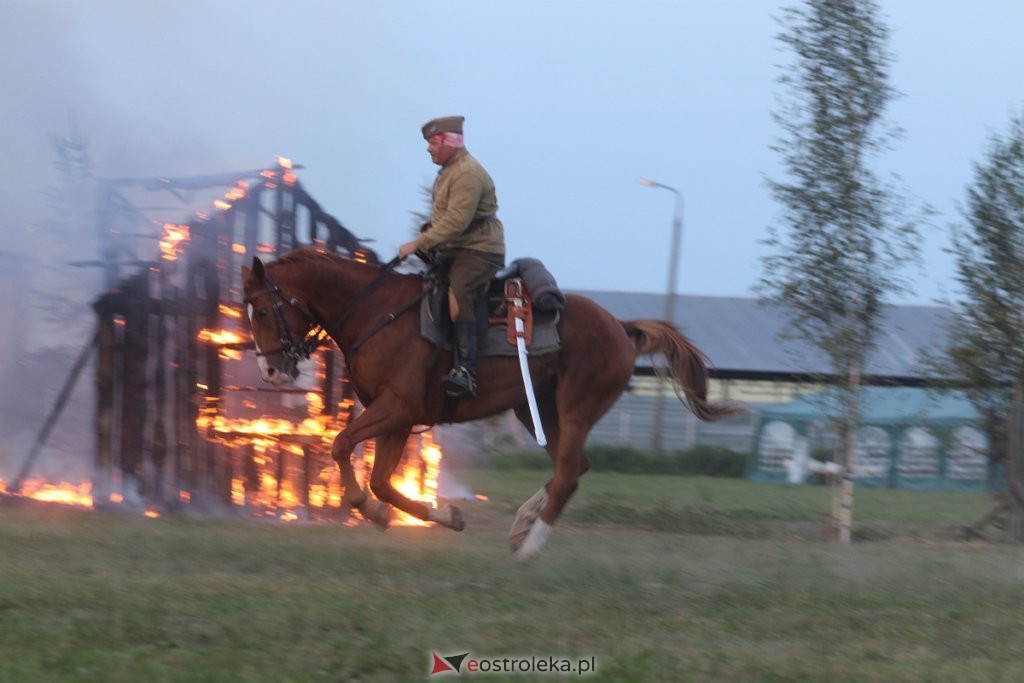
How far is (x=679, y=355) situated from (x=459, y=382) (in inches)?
94.4

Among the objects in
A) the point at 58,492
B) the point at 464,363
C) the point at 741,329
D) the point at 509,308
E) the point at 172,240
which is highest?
the point at 172,240

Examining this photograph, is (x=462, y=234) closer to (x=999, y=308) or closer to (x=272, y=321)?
(x=272, y=321)

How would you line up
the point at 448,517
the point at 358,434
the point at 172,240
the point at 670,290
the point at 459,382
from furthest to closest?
1. the point at 670,290
2. the point at 172,240
3. the point at 448,517
4. the point at 459,382
5. the point at 358,434

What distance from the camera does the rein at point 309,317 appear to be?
9391mm

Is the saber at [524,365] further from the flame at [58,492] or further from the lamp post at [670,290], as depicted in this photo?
the lamp post at [670,290]

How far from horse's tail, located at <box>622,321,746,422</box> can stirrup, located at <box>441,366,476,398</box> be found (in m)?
1.97

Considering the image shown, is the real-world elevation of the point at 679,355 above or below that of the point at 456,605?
above

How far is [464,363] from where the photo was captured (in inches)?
370

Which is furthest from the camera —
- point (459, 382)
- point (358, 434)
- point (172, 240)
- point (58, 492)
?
point (58, 492)

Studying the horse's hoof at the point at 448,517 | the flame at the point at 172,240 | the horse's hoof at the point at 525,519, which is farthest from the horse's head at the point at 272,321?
the flame at the point at 172,240

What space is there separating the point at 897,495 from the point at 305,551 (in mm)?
19635

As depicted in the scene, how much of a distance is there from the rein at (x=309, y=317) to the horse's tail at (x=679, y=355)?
221cm

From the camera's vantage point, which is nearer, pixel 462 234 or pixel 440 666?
pixel 440 666

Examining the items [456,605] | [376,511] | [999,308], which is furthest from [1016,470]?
[456,605]
